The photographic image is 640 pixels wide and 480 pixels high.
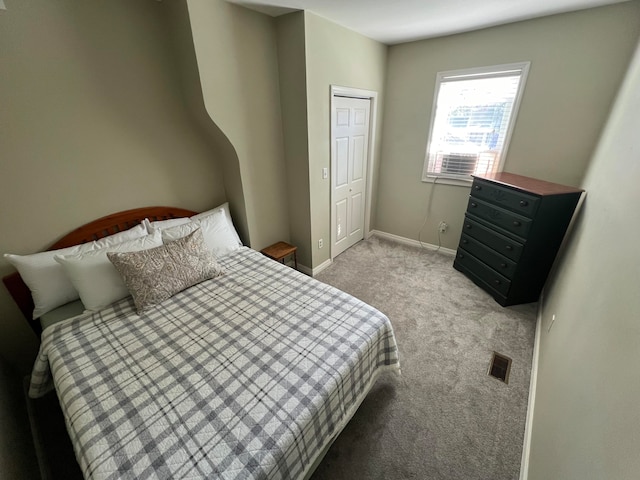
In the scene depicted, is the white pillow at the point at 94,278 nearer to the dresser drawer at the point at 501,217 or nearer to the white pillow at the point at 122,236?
the white pillow at the point at 122,236

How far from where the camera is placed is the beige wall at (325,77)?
87.1 inches

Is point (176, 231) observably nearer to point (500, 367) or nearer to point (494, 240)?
point (500, 367)

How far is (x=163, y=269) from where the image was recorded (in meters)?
1.62

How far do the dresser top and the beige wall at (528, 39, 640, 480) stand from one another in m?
0.20

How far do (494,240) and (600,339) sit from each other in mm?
1616

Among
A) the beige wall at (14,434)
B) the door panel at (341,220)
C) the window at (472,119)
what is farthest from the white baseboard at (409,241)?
the beige wall at (14,434)

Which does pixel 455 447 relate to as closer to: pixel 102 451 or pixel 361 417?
pixel 361 417

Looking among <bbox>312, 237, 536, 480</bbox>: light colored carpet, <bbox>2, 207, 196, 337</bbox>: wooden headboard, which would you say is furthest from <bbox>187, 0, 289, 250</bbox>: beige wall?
<bbox>312, 237, 536, 480</bbox>: light colored carpet

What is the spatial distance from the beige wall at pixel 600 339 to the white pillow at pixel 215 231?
7.24ft

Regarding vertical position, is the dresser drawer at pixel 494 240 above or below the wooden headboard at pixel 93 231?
below

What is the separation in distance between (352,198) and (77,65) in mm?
2672

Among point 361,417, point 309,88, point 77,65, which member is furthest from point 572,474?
point 77,65

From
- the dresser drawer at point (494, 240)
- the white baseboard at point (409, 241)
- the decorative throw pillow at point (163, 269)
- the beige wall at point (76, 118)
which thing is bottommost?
the white baseboard at point (409, 241)

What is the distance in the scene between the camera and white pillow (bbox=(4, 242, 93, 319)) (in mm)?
1515
